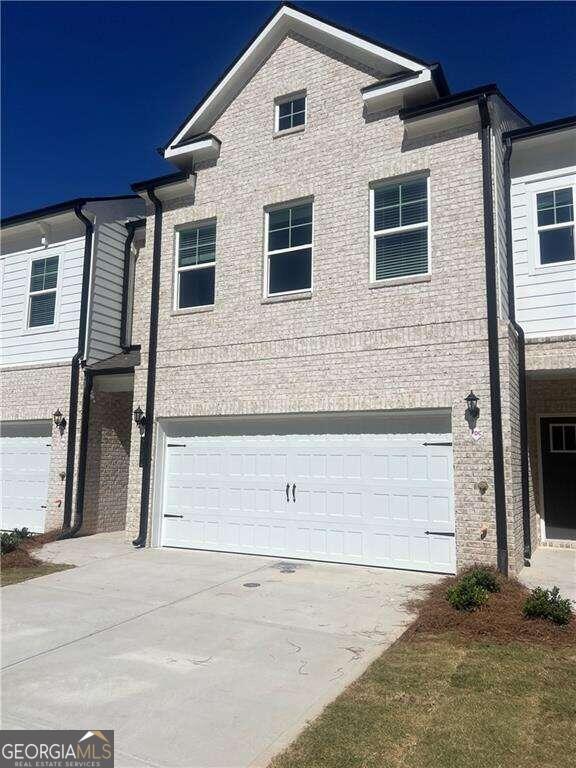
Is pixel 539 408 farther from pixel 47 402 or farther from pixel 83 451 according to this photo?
pixel 47 402

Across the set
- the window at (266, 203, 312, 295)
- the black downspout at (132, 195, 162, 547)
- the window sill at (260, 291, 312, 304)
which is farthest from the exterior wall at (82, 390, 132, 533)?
the window at (266, 203, 312, 295)

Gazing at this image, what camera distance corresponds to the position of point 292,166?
456 inches

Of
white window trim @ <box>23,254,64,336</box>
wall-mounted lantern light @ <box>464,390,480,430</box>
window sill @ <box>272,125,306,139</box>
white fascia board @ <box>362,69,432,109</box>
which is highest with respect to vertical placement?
white fascia board @ <box>362,69,432,109</box>

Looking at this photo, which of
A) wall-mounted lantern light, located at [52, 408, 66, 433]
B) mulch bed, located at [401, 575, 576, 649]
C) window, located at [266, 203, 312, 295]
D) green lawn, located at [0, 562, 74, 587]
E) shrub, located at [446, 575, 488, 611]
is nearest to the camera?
mulch bed, located at [401, 575, 576, 649]

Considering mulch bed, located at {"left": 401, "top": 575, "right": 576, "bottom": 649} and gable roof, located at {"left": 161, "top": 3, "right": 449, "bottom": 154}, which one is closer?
mulch bed, located at {"left": 401, "top": 575, "right": 576, "bottom": 649}

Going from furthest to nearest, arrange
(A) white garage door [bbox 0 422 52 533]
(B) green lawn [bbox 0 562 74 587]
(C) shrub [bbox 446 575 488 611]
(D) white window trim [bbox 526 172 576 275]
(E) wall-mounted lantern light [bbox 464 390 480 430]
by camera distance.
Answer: (A) white garage door [bbox 0 422 52 533] → (D) white window trim [bbox 526 172 576 275] → (B) green lawn [bbox 0 562 74 587] → (E) wall-mounted lantern light [bbox 464 390 480 430] → (C) shrub [bbox 446 575 488 611]

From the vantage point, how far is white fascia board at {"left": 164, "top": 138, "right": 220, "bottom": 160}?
12414 mm

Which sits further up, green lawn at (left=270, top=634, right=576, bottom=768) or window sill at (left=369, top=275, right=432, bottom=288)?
window sill at (left=369, top=275, right=432, bottom=288)

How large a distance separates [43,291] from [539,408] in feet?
38.1

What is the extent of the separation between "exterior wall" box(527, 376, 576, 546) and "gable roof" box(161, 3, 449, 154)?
5.88 m

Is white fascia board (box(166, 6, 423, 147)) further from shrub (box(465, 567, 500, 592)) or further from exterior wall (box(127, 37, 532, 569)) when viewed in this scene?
shrub (box(465, 567, 500, 592))

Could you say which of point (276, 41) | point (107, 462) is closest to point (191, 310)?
point (107, 462)

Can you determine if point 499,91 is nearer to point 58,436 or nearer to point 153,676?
point 153,676

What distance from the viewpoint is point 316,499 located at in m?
10.5
